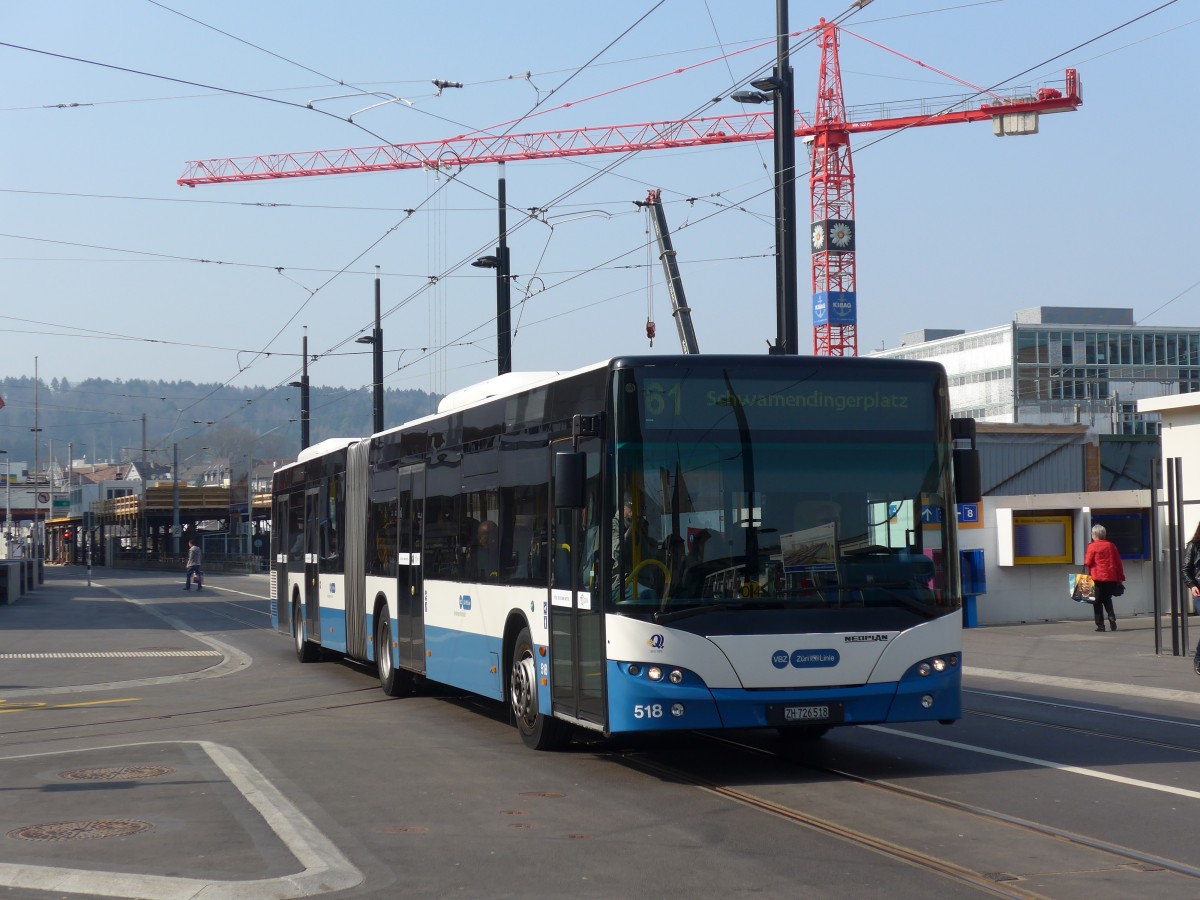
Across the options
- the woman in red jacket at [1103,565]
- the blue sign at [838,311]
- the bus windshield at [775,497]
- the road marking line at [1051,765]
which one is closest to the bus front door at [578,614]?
the bus windshield at [775,497]

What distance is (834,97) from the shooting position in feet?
253

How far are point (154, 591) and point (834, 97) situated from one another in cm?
4154

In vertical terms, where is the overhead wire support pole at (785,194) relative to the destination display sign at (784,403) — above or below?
above

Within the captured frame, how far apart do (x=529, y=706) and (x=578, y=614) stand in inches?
63.8

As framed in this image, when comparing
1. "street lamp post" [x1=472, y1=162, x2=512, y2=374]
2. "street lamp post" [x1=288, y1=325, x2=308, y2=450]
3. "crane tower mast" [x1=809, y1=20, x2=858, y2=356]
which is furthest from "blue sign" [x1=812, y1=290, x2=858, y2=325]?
"street lamp post" [x1=472, y1=162, x2=512, y2=374]

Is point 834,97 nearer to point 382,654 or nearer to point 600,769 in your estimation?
point 382,654

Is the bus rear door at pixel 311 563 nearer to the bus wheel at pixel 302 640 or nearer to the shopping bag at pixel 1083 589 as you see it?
the bus wheel at pixel 302 640

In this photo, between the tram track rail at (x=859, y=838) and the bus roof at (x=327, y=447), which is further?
the bus roof at (x=327, y=447)

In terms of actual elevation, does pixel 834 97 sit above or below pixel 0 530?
above

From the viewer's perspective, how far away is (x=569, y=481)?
10.6 meters

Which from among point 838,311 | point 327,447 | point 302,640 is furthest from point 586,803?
point 838,311

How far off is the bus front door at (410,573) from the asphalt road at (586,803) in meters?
0.76

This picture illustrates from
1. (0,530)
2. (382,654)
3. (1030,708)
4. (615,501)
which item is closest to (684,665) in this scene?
(615,501)

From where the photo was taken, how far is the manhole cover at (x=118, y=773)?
10953 mm
